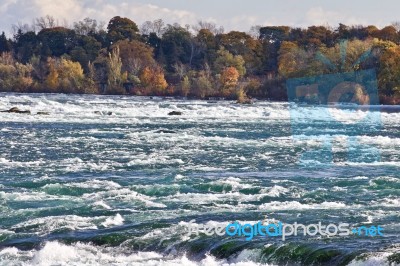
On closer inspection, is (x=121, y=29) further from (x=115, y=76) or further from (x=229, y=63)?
(x=115, y=76)

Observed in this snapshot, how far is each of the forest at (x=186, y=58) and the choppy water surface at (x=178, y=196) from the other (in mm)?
41705

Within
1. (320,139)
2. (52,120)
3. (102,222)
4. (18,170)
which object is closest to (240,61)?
(52,120)

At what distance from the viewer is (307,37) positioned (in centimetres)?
10831

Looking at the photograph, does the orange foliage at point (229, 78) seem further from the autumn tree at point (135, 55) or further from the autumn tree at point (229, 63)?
the autumn tree at point (135, 55)

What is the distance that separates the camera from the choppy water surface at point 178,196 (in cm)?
1307

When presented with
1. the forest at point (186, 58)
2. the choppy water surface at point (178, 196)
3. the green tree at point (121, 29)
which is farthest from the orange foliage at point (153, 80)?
the choppy water surface at point (178, 196)

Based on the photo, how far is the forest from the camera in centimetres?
8162

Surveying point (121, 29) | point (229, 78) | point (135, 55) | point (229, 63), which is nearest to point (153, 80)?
point (229, 78)

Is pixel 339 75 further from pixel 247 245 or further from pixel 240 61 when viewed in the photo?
pixel 247 245

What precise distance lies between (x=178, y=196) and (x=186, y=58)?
9020 cm

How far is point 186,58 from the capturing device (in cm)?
10744

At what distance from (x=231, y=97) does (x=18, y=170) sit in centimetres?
5708

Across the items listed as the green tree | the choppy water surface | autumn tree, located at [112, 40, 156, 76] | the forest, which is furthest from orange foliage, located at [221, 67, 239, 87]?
the choppy water surface

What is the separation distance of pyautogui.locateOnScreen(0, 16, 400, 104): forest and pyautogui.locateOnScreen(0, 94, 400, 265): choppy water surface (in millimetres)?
41705
